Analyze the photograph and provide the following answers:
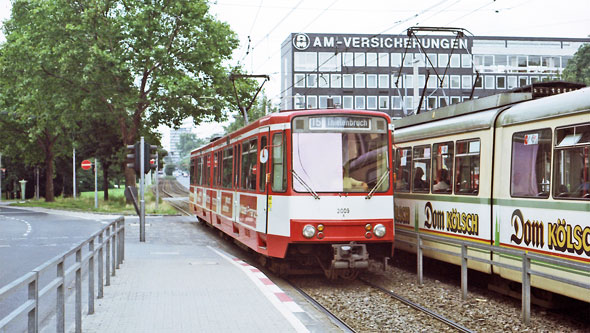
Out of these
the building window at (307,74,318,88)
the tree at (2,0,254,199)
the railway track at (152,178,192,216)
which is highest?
the building window at (307,74,318,88)

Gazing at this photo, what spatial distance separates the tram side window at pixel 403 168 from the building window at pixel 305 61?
66.3 metres

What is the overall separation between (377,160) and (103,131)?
37.4 metres

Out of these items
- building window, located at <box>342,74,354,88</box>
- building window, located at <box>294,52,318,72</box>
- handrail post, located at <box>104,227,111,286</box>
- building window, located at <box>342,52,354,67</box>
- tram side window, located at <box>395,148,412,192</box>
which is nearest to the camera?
handrail post, located at <box>104,227,111,286</box>

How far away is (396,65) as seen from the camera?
82.8m

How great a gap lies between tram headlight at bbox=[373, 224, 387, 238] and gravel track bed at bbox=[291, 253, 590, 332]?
2.90ft

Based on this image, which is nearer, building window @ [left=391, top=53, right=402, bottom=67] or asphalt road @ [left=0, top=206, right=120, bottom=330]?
asphalt road @ [left=0, top=206, right=120, bottom=330]

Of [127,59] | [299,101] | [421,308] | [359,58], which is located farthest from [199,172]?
[359,58]

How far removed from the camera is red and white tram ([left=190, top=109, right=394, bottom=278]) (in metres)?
11.8

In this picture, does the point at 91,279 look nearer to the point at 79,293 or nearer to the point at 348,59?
the point at 79,293

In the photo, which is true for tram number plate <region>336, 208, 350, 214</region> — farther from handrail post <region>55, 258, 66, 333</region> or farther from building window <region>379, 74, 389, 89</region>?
building window <region>379, 74, 389, 89</region>

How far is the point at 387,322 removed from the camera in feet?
30.0

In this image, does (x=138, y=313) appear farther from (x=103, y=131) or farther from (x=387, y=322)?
(x=103, y=131)

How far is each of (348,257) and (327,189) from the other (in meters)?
1.14

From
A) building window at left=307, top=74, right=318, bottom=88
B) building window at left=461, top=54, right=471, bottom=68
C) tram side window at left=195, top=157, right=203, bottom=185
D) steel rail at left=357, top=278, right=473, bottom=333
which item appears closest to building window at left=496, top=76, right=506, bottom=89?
building window at left=461, top=54, right=471, bottom=68
